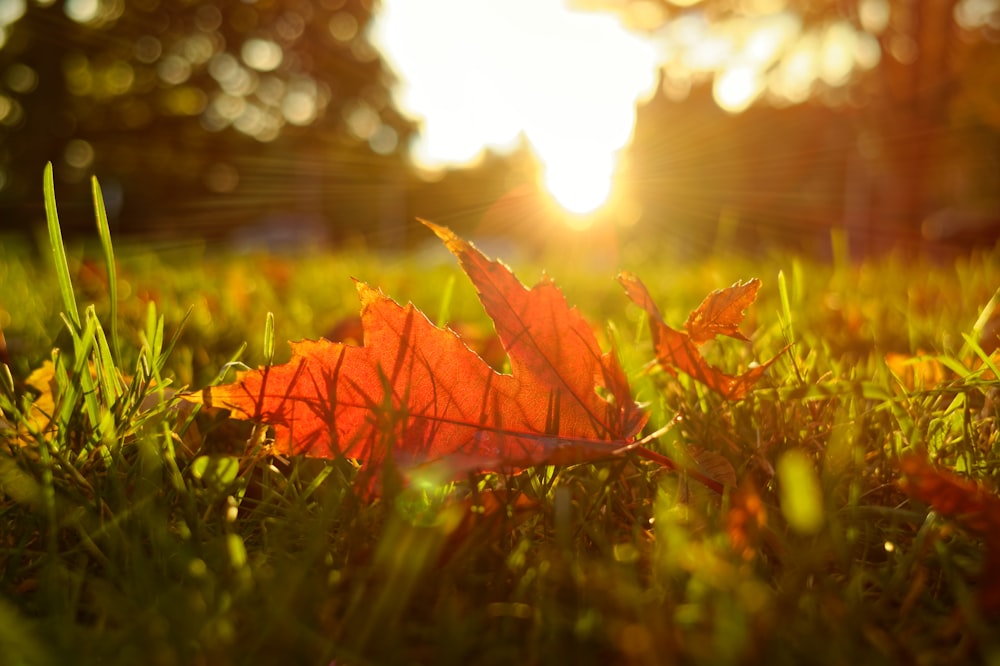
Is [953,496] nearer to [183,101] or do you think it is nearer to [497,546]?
[497,546]

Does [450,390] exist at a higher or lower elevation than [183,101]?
lower

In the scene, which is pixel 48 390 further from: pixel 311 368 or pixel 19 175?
pixel 19 175

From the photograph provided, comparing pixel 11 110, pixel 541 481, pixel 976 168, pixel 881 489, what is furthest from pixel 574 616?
pixel 976 168

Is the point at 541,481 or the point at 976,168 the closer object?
the point at 541,481

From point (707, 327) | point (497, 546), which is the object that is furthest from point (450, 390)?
point (707, 327)

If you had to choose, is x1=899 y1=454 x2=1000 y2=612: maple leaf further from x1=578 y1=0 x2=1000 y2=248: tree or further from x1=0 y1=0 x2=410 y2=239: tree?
x1=0 y1=0 x2=410 y2=239: tree

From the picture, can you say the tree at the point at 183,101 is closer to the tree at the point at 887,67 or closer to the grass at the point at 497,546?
the tree at the point at 887,67

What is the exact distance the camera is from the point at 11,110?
65.6ft

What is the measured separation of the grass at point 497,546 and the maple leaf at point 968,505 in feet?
0.05

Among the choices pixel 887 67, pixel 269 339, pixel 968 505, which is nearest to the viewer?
pixel 968 505

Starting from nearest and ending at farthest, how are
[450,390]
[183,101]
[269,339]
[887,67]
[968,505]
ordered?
[968,505] < [450,390] < [269,339] < [887,67] < [183,101]

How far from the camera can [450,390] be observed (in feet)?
2.34

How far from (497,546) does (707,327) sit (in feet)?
1.12

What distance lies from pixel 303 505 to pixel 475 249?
12.0 inches
